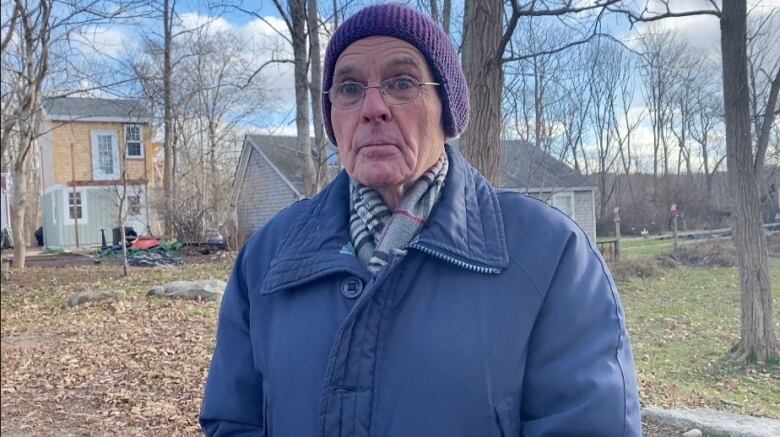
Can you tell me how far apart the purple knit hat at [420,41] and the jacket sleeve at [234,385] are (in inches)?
30.3

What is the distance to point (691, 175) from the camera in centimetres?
1553

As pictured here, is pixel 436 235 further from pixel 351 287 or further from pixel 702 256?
pixel 702 256

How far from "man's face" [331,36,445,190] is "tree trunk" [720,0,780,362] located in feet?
19.0

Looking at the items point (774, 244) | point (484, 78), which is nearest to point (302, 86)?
point (484, 78)

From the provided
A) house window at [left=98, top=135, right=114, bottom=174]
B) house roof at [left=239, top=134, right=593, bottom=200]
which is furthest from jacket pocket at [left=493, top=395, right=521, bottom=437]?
house window at [left=98, top=135, right=114, bottom=174]

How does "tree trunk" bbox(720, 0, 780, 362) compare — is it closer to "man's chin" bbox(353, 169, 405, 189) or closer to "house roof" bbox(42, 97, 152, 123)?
"man's chin" bbox(353, 169, 405, 189)

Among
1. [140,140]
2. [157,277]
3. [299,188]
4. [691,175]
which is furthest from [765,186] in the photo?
[140,140]

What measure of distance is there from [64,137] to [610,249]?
2476cm

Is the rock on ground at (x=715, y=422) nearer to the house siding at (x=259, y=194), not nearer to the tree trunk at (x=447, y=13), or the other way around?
the tree trunk at (x=447, y=13)

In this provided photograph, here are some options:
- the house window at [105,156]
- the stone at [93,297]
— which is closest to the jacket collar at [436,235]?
the stone at [93,297]

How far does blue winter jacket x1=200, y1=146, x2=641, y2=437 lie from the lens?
1466 mm

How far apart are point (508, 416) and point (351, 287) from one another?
19.5 inches

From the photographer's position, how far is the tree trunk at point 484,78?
4738 mm

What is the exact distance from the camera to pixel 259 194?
81.3 ft
